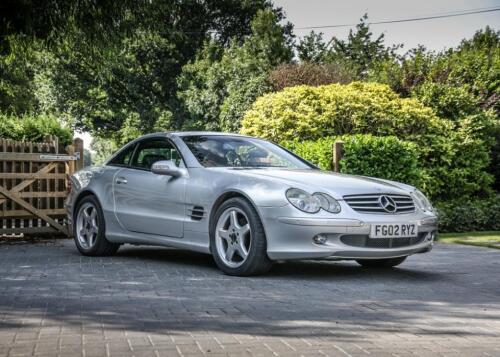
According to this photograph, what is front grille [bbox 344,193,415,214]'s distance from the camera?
769 cm

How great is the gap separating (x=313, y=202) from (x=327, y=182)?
0.38 metres

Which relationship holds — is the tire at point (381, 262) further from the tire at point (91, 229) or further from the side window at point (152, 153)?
the tire at point (91, 229)

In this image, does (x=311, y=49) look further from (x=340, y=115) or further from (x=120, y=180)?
(x=120, y=180)

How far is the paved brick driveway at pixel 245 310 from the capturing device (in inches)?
187

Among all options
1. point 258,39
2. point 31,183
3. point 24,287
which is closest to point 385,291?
point 24,287

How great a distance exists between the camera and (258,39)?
4128 centimetres

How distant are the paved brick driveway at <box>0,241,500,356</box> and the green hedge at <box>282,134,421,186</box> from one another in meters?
5.33

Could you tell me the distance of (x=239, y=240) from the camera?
7871mm

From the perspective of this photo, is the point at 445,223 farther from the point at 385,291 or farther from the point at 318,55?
the point at 318,55

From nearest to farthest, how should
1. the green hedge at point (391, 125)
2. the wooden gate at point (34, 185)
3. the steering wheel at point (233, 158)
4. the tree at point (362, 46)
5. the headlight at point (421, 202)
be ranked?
the headlight at point (421, 202) → the steering wheel at point (233, 158) → the wooden gate at point (34, 185) → the green hedge at point (391, 125) → the tree at point (362, 46)

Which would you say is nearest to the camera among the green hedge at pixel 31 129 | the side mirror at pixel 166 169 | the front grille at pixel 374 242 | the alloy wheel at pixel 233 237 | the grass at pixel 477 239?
the front grille at pixel 374 242

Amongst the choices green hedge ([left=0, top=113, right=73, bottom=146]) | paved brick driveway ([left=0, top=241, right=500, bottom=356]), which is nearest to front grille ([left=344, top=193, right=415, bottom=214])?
paved brick driveway ([left=0, top=241, right=500, bottom=356])

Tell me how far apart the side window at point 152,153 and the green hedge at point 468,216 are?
327 inches

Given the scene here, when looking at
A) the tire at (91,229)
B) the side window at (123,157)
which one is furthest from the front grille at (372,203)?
the tire at (91,229)
